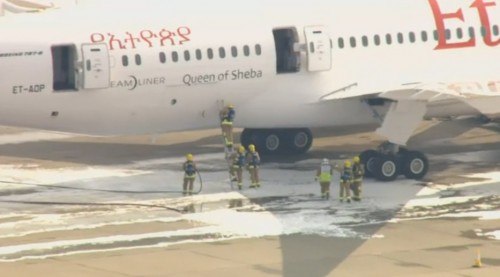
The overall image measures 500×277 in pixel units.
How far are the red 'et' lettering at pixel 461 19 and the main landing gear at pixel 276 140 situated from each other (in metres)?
5.46

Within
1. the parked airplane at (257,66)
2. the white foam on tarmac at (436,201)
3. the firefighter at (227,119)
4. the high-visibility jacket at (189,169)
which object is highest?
the parked airplane at (257,66)

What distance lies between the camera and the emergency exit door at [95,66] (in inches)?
1574

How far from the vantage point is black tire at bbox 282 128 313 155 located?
45969 mm

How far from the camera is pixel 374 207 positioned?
38469 mm

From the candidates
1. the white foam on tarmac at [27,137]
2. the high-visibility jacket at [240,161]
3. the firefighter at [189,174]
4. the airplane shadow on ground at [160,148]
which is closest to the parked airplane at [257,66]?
the high-visibility jacket at [240,161]

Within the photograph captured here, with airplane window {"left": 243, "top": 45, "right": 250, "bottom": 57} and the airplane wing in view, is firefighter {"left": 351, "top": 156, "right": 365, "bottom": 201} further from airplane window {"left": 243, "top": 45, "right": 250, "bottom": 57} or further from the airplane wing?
airplane window {"left": 243, "top": 45, "right": 250, "bottom": 57}

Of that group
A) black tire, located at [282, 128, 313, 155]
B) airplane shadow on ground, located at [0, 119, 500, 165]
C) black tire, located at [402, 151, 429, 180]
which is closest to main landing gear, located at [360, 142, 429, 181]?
black tire, located at [402, 151, 429, 180]

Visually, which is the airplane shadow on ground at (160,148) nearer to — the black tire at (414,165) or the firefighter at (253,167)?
the firefighter at (253,167)

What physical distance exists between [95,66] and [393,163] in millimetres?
8664

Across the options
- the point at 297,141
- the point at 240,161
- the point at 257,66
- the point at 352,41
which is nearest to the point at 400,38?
the point at 352,41

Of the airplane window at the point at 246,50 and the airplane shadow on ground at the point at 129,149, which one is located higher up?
the airplane window at the point at 246,50

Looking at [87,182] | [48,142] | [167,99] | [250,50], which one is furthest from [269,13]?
[48,142]

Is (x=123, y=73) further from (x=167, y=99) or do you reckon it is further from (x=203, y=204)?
Result: (x=203, y=204)

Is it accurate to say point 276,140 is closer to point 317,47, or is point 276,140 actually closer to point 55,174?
point 317,47
